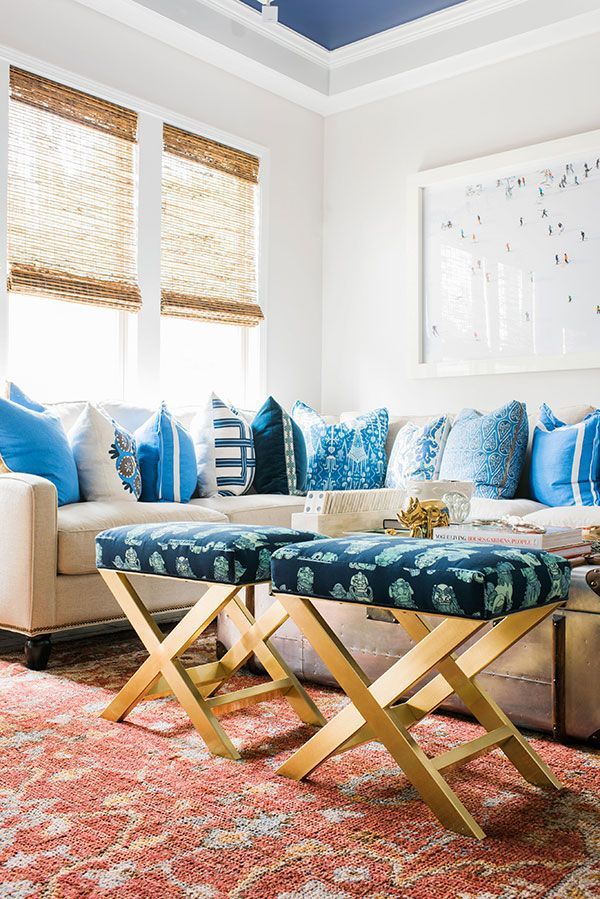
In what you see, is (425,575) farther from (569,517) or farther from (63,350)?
(63,350)

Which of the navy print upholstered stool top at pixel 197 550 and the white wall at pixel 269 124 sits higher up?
the white wall at pixel 269 124

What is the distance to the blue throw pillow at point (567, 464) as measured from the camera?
3369mm

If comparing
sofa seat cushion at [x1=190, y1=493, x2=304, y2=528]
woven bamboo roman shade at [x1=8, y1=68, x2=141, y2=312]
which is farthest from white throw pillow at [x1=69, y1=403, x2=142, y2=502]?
woven bamboo roman shade at [x1=8, y1=68, x2=141, y2=312]

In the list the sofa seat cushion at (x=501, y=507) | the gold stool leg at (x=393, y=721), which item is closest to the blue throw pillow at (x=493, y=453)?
the sofa seat cushion at (x=501, y=507)

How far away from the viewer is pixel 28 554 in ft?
8.63

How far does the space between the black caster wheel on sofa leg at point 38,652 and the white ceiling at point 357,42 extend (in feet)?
9.37

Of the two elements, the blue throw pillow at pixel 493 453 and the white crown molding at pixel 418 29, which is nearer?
the blue throw pillow at pixel 493 453

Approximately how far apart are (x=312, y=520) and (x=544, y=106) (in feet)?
9.38

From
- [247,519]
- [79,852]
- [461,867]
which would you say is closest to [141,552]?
[79,852]

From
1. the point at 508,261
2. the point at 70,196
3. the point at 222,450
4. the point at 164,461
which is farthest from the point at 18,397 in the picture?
the point at 508,261

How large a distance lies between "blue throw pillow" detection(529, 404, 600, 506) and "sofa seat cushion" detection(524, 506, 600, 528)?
198 mm

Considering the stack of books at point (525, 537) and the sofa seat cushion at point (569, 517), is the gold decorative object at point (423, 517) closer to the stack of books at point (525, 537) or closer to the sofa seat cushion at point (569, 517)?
the stack of books at point (525, 537)

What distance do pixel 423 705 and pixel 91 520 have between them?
1.40m

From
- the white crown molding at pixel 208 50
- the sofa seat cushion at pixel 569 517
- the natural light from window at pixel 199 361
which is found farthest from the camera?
the natural light from window at pixel 199 361
